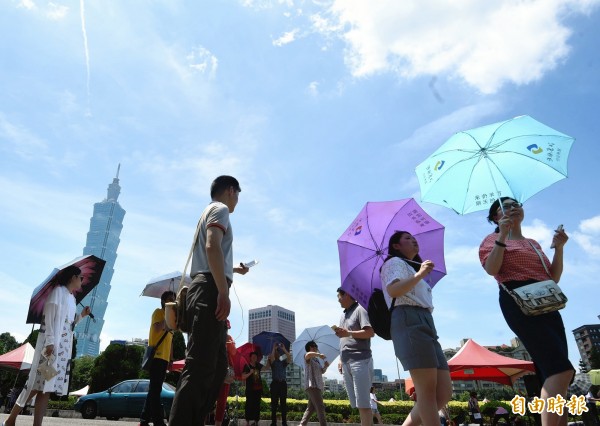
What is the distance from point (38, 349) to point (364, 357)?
3.84 m

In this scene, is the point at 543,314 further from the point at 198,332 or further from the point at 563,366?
the point at 198,332

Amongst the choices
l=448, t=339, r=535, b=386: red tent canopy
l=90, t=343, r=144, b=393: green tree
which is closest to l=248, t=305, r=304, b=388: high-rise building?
l=90, t=343, r=144, b=393: green tree

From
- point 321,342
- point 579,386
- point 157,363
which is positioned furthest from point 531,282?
point 321,342

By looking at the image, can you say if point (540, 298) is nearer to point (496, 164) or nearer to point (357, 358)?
point (496, 164)

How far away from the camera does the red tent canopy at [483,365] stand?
547 inches

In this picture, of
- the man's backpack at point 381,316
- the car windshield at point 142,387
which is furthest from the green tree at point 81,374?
the man's backpack at point 381,316

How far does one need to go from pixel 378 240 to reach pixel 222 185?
2190 mm

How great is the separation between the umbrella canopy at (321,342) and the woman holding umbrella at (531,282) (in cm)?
954

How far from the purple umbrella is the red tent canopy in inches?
419

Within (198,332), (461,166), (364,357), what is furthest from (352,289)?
(198,332)

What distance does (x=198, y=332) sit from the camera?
267cm

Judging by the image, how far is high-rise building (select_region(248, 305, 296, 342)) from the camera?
80.9 meters

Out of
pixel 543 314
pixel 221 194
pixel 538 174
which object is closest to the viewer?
pixel 543 314

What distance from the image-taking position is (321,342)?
1277 centimetres
